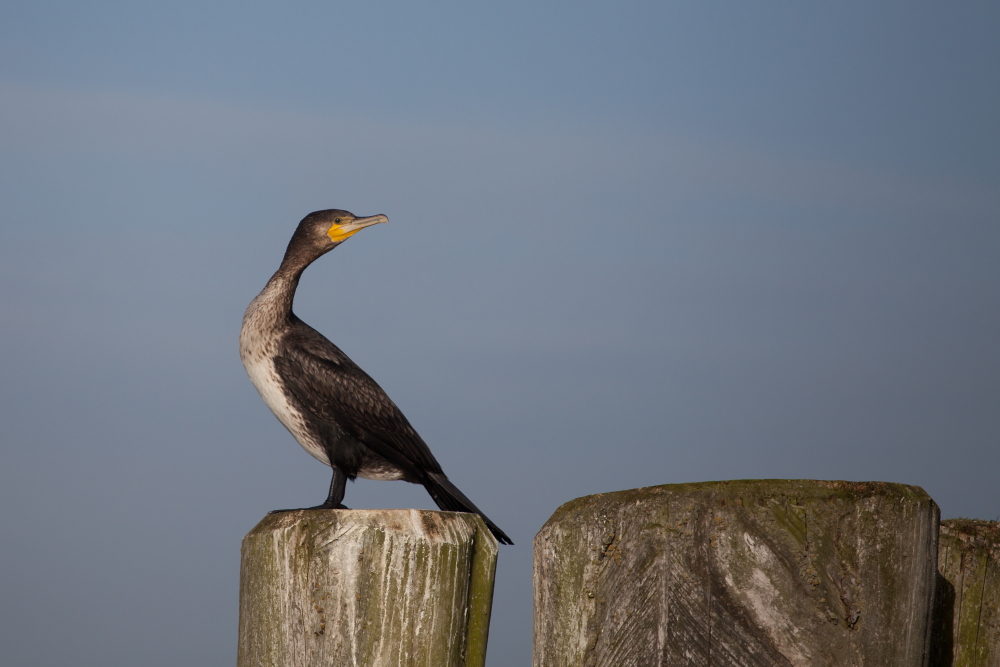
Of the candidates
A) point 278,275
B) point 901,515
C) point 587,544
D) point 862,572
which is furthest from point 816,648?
point 278,275

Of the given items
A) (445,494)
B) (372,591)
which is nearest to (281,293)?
(445,494)

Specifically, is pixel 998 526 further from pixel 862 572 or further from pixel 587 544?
pixel 587 544

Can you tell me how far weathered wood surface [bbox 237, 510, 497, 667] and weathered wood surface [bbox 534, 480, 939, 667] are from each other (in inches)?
47.4

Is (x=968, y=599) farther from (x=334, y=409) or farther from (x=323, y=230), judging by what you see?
(x=323, y=230)

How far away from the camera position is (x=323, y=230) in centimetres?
678

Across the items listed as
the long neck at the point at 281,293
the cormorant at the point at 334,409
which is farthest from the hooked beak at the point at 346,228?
the cormorant at the point at 334,409

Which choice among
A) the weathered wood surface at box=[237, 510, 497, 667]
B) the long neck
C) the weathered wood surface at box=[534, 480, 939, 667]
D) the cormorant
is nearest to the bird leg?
the cormorant

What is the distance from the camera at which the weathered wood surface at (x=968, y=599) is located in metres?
3.23

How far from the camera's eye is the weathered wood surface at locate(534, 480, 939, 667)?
6.06ft

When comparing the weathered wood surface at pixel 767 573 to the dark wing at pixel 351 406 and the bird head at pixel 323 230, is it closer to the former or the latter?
the dark wing at pixel 351 406

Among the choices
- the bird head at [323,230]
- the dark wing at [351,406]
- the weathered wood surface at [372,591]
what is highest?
the bird head at [323,230]

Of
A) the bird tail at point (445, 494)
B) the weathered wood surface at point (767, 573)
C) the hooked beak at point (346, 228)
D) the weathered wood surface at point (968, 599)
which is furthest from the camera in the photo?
the hooked beak at point (346, 228)

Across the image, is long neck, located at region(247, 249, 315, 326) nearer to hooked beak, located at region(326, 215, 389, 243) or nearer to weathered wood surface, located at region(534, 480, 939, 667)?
hooked beak, located at region(326, 215, 389, 243)

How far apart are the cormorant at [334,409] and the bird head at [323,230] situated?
0.54 m
